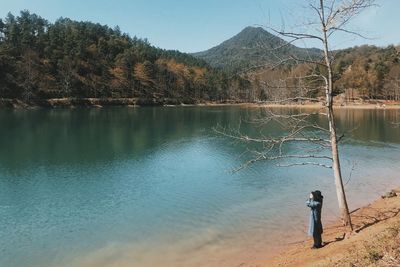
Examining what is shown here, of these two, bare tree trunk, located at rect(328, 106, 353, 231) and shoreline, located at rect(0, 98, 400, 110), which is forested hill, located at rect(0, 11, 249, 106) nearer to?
shoreline, located at rect(0, 98, 400, 110)

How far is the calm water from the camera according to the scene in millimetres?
17891

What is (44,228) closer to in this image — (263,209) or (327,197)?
(263,209)

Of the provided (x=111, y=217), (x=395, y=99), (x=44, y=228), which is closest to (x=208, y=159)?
(x=111, y=217)

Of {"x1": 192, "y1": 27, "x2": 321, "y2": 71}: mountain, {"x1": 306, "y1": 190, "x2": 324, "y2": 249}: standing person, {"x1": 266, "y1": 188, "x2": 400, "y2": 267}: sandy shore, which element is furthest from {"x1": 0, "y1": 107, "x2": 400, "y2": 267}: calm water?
{"x1": 192, "y1": 27, "x2": 321, "y2": 71}: mountain

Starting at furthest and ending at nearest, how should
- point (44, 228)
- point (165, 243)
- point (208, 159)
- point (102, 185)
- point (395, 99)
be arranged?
1. point (395, 99)
2. point (208, 159)
3. point (102, 185)
4. point (44, 228)
5. point (165, 243)

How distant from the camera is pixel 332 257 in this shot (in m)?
12.5

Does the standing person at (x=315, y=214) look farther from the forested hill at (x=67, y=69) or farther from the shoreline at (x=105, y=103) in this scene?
the forested hill at (x=67, y=69)

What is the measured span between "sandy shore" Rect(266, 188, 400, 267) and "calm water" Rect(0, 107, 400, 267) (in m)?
1.62

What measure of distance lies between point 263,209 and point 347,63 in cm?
19166

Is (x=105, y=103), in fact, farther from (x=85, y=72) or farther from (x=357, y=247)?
(x=357, y=247)

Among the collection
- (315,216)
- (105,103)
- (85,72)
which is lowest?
(315,216)

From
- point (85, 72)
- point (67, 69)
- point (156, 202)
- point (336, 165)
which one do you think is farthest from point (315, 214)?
point (85, 72)

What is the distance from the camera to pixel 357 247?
12.5 m

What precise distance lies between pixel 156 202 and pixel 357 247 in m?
15.7
